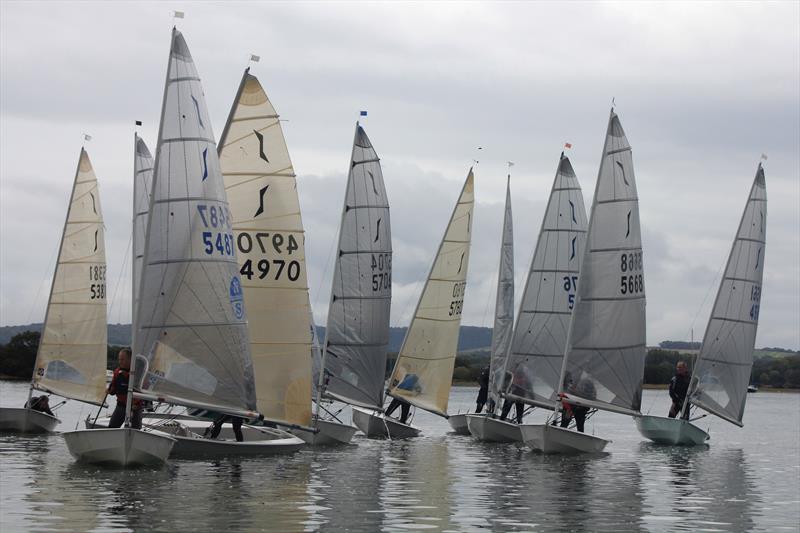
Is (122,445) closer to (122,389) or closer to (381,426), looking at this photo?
(122,389)

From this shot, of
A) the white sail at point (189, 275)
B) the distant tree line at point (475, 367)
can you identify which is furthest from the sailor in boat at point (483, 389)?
the distant tree line at point (475, 367)

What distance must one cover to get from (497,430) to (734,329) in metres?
8.09

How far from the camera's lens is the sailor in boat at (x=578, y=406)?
1314 inches

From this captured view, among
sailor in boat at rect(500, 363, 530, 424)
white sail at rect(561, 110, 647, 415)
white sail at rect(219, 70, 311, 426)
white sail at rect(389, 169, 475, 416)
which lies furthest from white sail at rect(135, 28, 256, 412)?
white sail at rect(389, 169, 475, 416)

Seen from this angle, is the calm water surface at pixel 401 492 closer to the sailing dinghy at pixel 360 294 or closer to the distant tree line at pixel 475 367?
the sailing dinghy at pixel 360 294

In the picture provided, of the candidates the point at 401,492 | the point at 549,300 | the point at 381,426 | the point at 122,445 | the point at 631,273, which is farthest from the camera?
the point at 549,300

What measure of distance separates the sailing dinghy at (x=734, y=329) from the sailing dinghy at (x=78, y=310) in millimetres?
15978

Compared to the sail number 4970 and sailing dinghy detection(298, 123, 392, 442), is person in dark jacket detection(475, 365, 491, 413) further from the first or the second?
the sail number 4970

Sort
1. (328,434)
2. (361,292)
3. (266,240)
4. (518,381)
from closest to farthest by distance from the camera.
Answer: (266,240) < (328,434) < (361,292) < (518,381)

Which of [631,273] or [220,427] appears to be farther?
[631,273]

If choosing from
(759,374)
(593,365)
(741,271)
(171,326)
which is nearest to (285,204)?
(171,326)

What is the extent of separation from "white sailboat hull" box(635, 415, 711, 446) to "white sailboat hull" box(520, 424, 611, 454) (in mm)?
5929

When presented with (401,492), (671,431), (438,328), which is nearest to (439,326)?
(438,328)

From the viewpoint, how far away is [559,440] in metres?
31.8
